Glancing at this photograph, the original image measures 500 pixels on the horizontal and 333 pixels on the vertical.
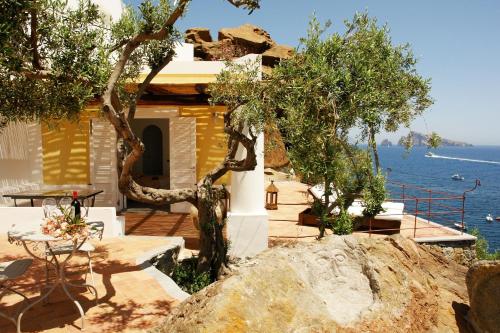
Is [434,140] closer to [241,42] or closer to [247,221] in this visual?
[247,221]

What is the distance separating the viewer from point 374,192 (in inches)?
281

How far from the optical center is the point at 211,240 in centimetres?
789

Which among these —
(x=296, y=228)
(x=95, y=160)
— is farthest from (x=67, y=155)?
(x=296, y=228)

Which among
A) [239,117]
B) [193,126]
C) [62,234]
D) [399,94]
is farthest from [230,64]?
[62,234]

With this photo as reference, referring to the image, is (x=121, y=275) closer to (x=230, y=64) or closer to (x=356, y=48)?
(x=230, y=64)

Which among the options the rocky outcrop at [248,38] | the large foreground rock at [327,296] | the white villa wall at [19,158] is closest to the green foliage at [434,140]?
the large foreground rock at [327,296]

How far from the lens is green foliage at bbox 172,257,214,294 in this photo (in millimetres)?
7460

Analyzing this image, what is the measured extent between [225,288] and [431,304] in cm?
203

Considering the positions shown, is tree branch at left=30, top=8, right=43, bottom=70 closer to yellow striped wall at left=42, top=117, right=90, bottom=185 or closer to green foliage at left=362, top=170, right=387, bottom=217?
green foliage at left=362, top=170, right=387, bottom=217

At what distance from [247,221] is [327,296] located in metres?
6.42

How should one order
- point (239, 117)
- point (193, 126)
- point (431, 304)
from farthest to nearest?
point (193, 126)
point (239, 117)
point (431, 304)

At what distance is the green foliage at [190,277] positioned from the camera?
7.46 metres

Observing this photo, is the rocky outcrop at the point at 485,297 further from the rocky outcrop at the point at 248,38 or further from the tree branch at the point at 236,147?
the rocky outcrop at the point at 248,38

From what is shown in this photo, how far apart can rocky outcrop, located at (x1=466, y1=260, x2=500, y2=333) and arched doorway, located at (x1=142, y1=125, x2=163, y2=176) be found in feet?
59.6
